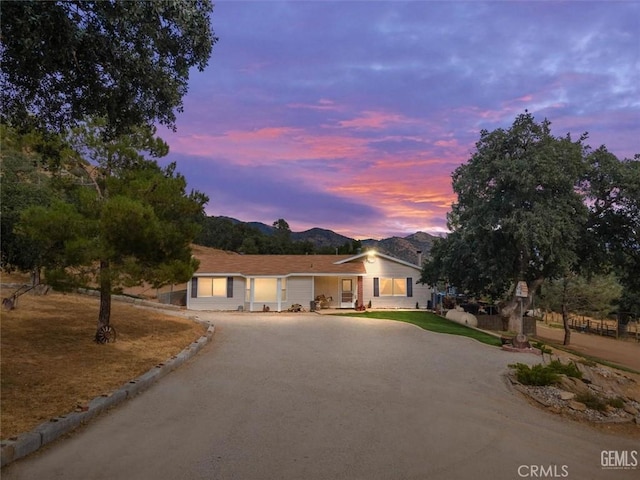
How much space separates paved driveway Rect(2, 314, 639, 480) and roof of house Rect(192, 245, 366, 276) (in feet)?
59.8

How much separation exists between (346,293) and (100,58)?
2622 centimetres

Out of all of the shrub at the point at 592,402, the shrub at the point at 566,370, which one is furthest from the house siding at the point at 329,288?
the shrub at the point at 592,402

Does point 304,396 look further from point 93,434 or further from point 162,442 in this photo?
point 93,434

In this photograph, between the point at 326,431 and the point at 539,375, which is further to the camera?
the point at 539,375

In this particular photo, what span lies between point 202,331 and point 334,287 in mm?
16156

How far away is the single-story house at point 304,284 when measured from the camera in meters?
29.7

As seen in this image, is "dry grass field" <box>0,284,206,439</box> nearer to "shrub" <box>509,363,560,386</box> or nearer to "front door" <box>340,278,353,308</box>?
"shrub" <box>509,363,560,386</box>

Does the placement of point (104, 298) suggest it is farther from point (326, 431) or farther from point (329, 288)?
point (329, 288)

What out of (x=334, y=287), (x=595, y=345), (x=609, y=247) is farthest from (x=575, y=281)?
(x=334, y=287)

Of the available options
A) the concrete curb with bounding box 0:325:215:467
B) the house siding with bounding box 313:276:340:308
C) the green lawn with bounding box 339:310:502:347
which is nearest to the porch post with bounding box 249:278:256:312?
the house siding with bounding box 313:276:340:308

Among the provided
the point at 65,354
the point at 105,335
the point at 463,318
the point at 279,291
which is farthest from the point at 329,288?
the point at 65,354

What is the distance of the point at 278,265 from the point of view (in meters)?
32.1

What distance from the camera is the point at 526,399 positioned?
9211mm

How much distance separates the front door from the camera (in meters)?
31.1
